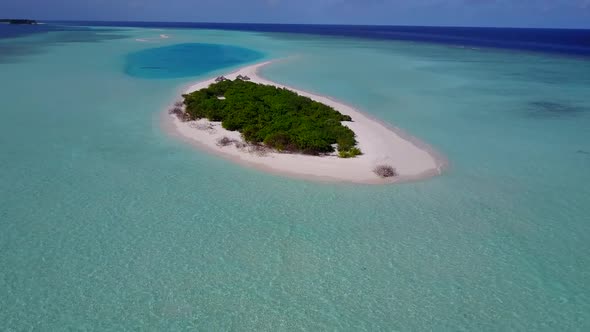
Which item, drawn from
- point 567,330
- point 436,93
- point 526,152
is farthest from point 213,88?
point 567,330

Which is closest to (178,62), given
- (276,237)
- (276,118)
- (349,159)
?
(276,118)

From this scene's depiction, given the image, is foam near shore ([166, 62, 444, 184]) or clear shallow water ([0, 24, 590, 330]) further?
foam near shore ([166, 62, 444, 184])

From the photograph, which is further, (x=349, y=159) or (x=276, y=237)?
(x=349, y=159)

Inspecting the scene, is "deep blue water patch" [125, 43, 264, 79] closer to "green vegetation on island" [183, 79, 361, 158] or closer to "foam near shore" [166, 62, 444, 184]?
"green vegetation on island" [183, 79, 361, 158]

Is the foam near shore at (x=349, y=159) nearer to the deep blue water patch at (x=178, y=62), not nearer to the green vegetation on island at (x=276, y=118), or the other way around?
the green vegetation on island at (x=276, y=118)

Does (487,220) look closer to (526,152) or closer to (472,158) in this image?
(472,158)

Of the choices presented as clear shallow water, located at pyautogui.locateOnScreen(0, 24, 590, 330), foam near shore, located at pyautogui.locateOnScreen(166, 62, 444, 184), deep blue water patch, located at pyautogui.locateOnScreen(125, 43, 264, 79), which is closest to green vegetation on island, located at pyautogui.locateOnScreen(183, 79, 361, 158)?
foam near shore, located at pyautogui.locateOnScreen(166, 62, 444, 184)

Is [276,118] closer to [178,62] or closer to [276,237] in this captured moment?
[276,237]
